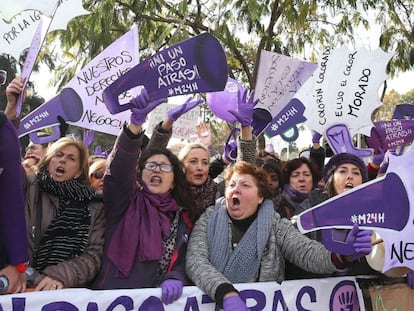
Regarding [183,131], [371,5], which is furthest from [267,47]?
[183,131]

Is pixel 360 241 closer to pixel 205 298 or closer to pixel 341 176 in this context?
pixel 205 298

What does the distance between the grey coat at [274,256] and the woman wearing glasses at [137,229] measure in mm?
89

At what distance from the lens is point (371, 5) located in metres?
9.18

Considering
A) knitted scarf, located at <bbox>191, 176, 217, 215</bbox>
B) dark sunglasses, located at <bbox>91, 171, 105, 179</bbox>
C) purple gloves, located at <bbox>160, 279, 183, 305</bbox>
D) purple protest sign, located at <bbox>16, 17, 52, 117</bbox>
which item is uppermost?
purple protest sign, located at <bbox>16, 17, 52, 117</bbox>

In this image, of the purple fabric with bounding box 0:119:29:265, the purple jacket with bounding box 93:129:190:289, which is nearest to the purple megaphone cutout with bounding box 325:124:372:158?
the purple jacket with bounding box 93:129:190:289

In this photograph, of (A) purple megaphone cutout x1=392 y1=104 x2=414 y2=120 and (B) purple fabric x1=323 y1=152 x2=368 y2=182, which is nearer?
(B) purple fabric x1=323 y1=152 x2=368 y2=182

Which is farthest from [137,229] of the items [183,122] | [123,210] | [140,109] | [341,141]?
[183,122]

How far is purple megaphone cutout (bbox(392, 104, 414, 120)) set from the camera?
5.86 m

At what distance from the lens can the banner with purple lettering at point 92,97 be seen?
14.6 ft

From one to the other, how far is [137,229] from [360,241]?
42.6 inches

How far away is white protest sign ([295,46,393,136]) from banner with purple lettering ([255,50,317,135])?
46 centimetres

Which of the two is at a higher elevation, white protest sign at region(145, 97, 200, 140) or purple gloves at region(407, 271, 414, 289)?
white protest sign at region(145, 97, 200, 140)

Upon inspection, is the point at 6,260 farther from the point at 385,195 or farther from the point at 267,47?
the point at 267,47

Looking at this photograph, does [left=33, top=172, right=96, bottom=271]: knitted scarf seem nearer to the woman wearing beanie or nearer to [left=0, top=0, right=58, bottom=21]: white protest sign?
[left=0, top=0, right=58, bottom=21]: white protest sign
